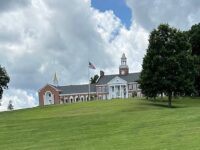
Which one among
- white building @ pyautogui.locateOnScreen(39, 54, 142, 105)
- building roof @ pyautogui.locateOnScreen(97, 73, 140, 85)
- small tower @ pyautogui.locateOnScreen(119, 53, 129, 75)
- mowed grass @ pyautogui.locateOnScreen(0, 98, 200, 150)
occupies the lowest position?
mowed grass @ pyautogui.locateOnScreen(0, 98, 200, 150)

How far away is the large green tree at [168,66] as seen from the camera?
74125 millimetres

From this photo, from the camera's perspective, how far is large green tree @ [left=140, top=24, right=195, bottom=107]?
74.1 meters

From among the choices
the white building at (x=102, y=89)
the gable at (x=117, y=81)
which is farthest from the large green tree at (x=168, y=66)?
the gable at (x=117, y=81)

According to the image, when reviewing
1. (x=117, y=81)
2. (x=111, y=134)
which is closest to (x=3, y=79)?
(x=117, y=81)

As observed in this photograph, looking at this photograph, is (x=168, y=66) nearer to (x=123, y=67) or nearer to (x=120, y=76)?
(x=120, y=76)

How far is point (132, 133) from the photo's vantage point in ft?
100

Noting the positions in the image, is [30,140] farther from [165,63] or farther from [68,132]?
[165,63]

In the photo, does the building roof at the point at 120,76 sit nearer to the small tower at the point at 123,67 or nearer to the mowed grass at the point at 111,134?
the small tower at the point at 123,67

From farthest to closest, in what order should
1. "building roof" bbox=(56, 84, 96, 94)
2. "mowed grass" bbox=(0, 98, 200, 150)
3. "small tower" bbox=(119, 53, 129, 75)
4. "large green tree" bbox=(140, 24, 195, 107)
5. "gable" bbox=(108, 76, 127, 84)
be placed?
"building roof" bbox=(56, 84, 96, 94) → "small tower" bbox=(119, 53, 129, 75) → "gable" bbox=(108, 76, 127, 84) → "large green tree" bbox=(140, 24, 195, 107) → "mowed grass" bbox=(0, 98, 200, 150)

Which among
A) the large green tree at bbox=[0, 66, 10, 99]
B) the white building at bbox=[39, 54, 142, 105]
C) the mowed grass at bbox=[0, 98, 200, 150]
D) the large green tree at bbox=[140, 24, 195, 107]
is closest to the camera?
the mowed grass at bbox=[0, 98, 200, 150]

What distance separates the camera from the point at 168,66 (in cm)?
7425

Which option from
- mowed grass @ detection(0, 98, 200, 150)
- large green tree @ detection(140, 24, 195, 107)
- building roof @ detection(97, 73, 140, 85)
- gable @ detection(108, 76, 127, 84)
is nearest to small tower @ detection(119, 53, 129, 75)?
building roof @ detection(97, 73, 140, 85)

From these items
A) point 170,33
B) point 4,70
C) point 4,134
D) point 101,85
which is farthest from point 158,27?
point 101,85

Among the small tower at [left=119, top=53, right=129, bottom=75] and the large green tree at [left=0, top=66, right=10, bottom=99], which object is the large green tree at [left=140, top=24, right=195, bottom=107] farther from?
the small tower at [left=119, top=53, right=129, bottom=75]
